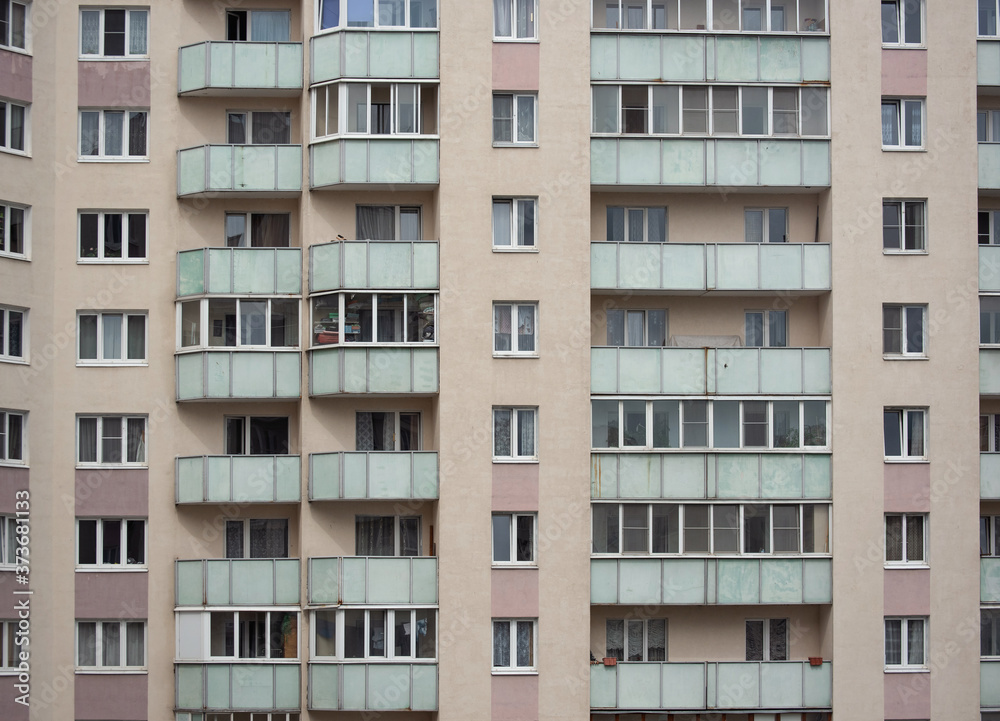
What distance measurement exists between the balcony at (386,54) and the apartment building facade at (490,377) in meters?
0.09

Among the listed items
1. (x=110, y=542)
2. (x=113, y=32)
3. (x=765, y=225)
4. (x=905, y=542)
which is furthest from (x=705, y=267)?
(x=110, y=542)

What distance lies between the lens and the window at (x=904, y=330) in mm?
41094

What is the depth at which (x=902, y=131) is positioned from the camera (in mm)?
41438

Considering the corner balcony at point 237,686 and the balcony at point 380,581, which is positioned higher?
the balcony at point 380,581

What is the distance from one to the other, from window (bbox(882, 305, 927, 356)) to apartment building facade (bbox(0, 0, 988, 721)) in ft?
0.31

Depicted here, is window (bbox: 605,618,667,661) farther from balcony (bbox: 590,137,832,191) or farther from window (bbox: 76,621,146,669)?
window (bbox: 76,621,146,669)

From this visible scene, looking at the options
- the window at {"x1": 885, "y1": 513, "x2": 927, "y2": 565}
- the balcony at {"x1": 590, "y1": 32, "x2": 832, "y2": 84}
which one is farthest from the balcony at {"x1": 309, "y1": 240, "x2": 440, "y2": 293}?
the window at {"x1": 885, "y1": 513, "x2": 927, "y2": 565}

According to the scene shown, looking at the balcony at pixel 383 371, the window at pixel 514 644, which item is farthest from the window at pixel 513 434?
the window at pixel 514 644

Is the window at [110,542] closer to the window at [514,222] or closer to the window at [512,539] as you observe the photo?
the window at [512,539]

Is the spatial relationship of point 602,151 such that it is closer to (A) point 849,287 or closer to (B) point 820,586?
(A) point 849,287

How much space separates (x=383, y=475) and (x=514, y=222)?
8318mm

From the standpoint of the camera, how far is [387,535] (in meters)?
41.7

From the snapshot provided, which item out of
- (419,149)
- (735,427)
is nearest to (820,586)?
(735,427)

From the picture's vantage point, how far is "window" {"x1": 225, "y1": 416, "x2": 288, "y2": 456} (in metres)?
42.3
